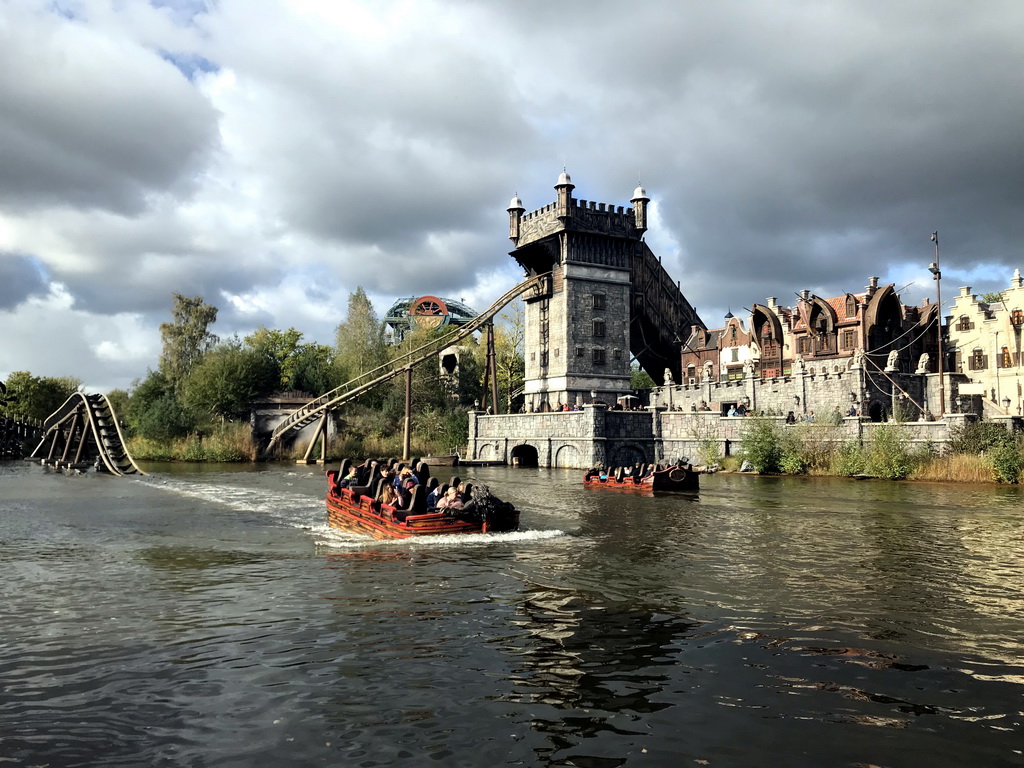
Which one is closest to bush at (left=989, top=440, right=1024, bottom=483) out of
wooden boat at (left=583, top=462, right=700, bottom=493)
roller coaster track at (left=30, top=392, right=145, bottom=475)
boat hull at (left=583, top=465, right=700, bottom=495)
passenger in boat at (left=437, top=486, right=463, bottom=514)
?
boat hull at (left=583, top=465, right=700, bottom=495)

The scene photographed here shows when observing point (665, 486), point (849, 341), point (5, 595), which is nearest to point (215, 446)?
point (665, 486)

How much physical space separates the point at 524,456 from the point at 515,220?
1919 centimetres

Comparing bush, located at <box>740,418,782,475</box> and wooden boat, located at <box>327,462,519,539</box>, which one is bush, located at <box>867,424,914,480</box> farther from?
wooden boat, located at <box>327,462,519,539</box>

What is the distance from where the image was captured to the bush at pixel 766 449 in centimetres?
4291

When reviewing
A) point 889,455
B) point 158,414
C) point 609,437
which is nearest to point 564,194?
point 609,437

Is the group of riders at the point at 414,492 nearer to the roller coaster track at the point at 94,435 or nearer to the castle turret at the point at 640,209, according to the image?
the roller coaster track at the point at 94,435

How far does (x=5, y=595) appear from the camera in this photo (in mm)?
12992

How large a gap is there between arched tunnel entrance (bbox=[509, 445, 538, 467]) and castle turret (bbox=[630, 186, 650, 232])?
1948cm

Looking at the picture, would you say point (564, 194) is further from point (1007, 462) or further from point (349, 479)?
point (349, 479)

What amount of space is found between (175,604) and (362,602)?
9.41 ft

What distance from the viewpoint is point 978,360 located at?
58.1m

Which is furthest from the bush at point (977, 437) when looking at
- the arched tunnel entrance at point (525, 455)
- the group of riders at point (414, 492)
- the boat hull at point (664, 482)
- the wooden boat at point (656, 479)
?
the arched tunnel entrance at point (525, 455)

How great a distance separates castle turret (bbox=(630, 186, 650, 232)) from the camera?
6125 cm

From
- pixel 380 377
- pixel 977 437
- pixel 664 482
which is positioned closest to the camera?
pixel 664 482
